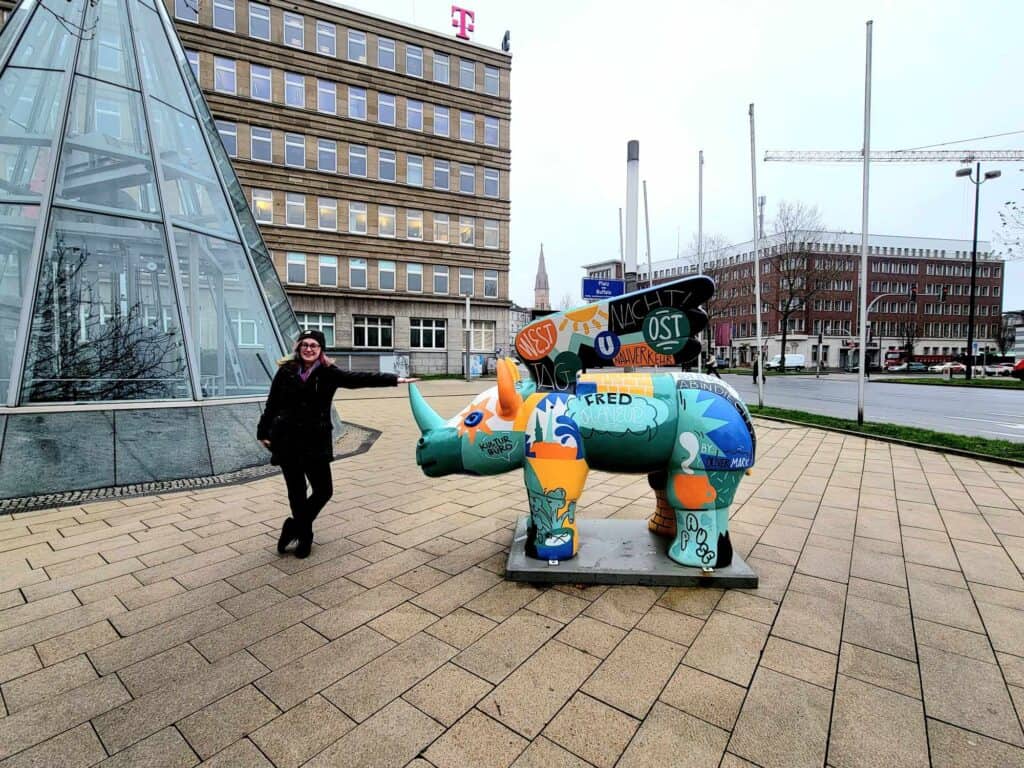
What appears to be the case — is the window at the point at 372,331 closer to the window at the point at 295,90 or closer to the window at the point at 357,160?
the window at the point at 357,160

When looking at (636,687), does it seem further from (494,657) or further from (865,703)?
(865,703)

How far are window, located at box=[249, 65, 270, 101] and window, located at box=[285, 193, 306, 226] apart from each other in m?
5.17

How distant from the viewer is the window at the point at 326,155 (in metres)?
27.3

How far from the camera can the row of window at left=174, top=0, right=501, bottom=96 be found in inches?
992

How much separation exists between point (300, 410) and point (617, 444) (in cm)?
250

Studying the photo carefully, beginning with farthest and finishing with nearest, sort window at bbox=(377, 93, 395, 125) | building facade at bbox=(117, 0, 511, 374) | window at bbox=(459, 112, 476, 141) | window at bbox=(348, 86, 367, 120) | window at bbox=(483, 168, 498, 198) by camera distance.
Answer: window at bbox=(483, 168, 498, 198) < window at bbox=(459, 112, 476, 141) < window at bbox=(377, 93, 395, 125) < window at bbox=(348, 86, 367, 120) < building facade at bbox=(117, 0, 511, 374)

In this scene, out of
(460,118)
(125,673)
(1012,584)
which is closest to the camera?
(125,673)

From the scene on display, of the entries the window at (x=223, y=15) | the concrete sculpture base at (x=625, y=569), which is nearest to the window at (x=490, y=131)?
the window at (x=223, y=15)

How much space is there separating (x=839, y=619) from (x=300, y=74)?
108 feet

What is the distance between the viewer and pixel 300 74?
26.7 m

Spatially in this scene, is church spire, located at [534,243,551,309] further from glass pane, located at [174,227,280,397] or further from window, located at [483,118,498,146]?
glass pane, located at [174,227,280,397]


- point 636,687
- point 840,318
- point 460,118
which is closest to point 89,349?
point 636,687

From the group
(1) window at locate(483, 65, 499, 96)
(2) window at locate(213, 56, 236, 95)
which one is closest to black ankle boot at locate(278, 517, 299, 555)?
(2) window at locate(213, 56, 236, 95)

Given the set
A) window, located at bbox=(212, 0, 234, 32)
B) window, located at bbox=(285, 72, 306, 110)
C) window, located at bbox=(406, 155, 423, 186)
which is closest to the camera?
window, located at bbox=(212, 0, 234, 32)
